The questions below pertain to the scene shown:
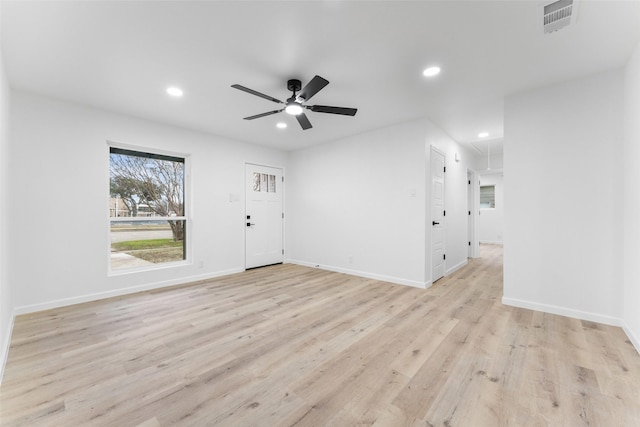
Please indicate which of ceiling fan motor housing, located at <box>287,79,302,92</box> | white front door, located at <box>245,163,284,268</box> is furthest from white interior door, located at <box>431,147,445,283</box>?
white front door, located at <box>245,163,284,268</box>

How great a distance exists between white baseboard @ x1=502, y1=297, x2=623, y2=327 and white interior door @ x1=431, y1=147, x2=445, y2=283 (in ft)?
3.79

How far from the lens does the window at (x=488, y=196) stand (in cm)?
931

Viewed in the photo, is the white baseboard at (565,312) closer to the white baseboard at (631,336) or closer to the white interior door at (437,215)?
the white baseboard at (631,336)

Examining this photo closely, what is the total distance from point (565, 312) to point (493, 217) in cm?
722

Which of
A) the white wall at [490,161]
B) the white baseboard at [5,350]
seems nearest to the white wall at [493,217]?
the white wall at [490,161]

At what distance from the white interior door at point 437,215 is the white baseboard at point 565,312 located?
1.16m

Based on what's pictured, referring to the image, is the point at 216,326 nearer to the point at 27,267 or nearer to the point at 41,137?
the point at 27,267

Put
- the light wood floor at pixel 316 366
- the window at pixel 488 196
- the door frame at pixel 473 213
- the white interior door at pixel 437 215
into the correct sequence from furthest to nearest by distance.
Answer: the window at pixel 488 196
the door frame at pixel 473 213
the white interior door at pixel 437 215
the light wood floor at pixel 316 366

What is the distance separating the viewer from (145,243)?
418 cm

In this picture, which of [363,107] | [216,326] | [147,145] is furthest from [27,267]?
[363,107]

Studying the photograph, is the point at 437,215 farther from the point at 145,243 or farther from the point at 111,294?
the point at 111,294

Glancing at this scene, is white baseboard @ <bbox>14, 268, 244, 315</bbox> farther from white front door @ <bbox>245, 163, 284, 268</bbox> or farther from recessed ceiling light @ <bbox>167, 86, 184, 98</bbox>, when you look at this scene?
recessed ceiling light @ <bbox>167, 86, 184, 98</bbox>

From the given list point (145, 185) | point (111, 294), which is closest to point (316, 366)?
point (111, 294)

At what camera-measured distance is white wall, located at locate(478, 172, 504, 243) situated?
891 cm
